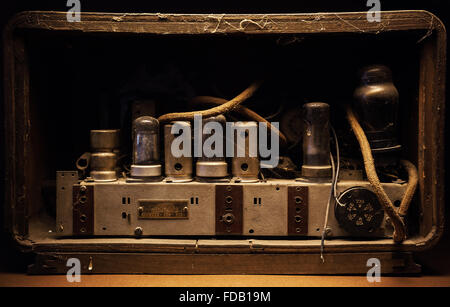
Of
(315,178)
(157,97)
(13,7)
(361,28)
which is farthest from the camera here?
(13,7)

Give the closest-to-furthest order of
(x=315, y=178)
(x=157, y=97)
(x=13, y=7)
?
(x=315, y=178) < (x=157, y=97) < (x=13, y=7)

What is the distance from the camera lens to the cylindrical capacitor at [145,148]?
5.23 ft

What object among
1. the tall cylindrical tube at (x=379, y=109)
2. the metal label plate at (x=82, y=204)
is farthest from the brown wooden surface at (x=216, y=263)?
the tall cylindrical tube at (x=379, y=109)

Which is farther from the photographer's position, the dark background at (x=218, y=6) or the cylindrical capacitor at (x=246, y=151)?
the dark background at (x=218, y=6)

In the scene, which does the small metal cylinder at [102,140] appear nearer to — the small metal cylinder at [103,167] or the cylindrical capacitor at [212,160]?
the small metal cylinder at [103,167]

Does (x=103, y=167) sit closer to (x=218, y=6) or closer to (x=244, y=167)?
(x=244, y=167)

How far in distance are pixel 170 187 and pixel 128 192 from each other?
0.16 m

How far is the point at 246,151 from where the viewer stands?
5.26 feet

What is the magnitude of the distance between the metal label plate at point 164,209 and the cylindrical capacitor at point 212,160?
0.46 ft

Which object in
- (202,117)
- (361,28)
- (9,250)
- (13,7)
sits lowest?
(9,250)

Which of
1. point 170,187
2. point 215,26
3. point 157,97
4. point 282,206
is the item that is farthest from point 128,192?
point 215,26

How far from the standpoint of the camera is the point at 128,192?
158 centimetres

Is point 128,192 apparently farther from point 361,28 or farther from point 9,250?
point 361,28

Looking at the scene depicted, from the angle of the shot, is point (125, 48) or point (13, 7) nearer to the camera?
point (125, 48)
